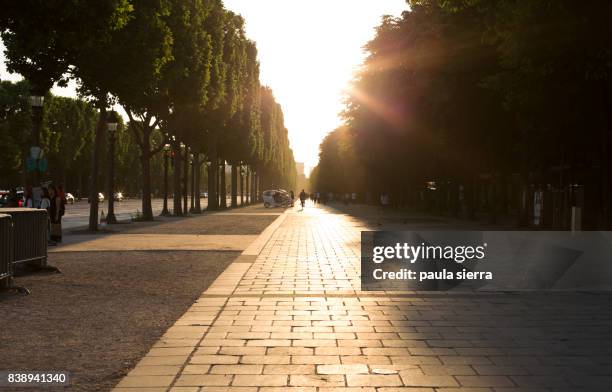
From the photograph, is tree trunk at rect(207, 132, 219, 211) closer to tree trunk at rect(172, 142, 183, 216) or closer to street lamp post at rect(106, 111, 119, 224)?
tree trunk at rect(172, 142, 183, 216)

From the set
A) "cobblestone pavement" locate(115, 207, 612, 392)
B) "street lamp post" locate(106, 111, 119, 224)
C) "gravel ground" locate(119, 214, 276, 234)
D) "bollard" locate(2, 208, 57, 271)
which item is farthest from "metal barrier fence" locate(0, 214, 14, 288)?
"street lamp post" locate(106, 111, 119, 224)

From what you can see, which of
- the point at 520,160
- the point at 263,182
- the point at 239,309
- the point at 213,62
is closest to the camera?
the point at 239,309

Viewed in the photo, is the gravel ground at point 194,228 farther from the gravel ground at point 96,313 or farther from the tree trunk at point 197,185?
the tree trunk at point 197,185

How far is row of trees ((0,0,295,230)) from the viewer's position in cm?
1153

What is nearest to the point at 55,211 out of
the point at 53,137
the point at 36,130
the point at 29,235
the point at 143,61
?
the point at 36,130

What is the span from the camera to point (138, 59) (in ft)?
58.8

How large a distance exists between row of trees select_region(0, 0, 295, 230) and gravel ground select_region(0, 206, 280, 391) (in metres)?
4.10

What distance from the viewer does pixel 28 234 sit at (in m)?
11.5

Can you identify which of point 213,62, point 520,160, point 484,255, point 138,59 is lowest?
point 484,255

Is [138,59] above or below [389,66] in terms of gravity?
below

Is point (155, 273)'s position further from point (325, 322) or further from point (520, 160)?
point (520, 160)

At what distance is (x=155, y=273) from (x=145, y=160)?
20.9 metres

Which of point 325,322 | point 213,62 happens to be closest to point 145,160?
point 213,62

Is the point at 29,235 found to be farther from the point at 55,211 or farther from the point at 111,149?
the point at 111,149
